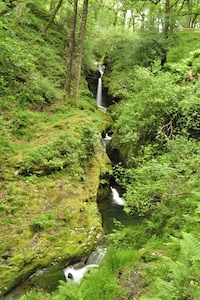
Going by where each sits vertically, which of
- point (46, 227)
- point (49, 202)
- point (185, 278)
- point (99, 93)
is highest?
point (99, 93)

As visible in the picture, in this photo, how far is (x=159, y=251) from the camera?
16.5 feet

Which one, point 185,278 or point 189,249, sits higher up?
point 189,249

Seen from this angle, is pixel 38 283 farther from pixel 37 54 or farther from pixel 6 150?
pixel 37 54

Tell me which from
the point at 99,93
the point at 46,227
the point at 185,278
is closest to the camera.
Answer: the point at 185,278

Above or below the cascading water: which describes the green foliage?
above

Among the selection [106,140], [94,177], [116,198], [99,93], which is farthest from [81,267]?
[99,93]

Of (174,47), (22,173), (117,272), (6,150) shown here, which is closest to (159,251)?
(117,272)

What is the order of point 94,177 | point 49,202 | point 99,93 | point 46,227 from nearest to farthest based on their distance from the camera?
point 46,227 → point 49,202 → point 94,177 → point 99,93

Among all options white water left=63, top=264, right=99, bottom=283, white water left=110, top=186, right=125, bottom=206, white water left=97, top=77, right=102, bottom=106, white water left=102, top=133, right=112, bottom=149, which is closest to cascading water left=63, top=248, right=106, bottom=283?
white water left=63, top=264, right=99, bottom=283

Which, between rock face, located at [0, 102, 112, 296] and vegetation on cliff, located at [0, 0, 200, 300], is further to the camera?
rock face, located at [0, 102, 112, 296]

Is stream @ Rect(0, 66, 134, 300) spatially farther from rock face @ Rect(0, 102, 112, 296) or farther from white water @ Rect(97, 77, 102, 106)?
white water @ Rect(97, 77, 102, 106)

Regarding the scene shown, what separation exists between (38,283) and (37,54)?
42.3 ft

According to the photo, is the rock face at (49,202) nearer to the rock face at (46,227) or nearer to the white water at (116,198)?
the rock face at (46,227)

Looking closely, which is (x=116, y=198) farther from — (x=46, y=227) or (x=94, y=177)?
(x=46, y=227)
